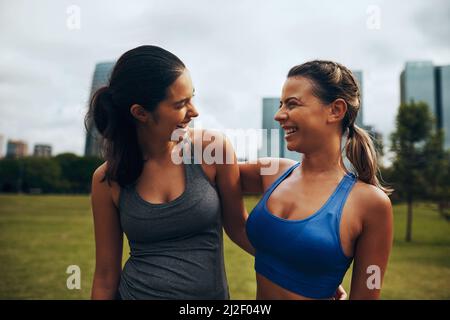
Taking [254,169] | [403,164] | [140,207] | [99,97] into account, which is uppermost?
[99,97]

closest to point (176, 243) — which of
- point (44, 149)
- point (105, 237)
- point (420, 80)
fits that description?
point (105, 237)

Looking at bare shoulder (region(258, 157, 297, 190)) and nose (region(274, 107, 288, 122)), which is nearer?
nose (region(274, 107, 288, 122))

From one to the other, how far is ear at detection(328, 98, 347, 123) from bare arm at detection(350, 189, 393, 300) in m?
0.45

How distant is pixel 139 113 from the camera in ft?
6.67

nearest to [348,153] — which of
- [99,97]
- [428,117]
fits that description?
[99,97]

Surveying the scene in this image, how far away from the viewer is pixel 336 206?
6.11ft

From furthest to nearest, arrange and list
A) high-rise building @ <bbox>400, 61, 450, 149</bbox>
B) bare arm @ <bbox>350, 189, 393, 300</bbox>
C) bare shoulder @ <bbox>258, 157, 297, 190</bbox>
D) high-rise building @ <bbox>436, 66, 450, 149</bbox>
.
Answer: high-rise building @ <bbox>400, 61, 450, 149</bbox> → high-rise building @ <bbox>436, 66, 450, 149</bbox> → bare shoulder @ <bbox>258, 157, 297, 190</bbox> → bare arm @ <bbox>350, 189, 393, 300</bbox>

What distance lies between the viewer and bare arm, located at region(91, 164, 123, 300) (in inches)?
81.0

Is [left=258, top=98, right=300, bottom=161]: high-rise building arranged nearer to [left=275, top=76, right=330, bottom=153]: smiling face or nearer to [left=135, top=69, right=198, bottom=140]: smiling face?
[left=275, top=76, right=330, bottom=153]: smiling face

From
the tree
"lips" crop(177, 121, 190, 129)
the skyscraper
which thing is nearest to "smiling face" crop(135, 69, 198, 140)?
"lips" crop(177, 121, 190, 129)

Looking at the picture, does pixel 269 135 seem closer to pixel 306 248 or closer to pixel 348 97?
pixel 348 97

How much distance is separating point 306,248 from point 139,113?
1140 millimetres
